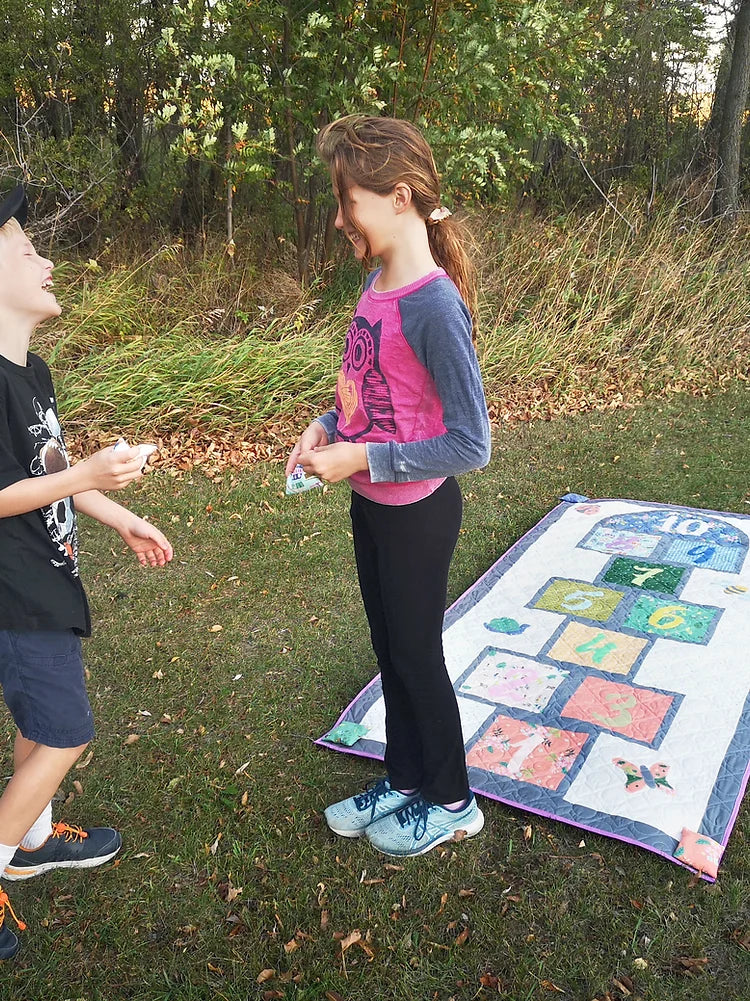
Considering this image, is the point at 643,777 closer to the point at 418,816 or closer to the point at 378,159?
the point at 418,816

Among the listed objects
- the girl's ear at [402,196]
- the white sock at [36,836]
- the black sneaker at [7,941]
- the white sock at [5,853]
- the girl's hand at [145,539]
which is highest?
the girl's ear at [402,196]

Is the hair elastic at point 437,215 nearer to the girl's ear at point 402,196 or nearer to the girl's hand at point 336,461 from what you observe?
the girl's ear at point 402,196

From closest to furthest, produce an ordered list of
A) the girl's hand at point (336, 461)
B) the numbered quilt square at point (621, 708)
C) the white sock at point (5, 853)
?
the girl's hand at point (336, 461), the white sock at point (5, 853), the numbered quilt square at point (621, 708)

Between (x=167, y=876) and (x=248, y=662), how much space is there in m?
1.07

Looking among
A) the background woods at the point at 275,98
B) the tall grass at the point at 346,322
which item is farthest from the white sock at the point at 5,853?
the background woods at the point at 275,98

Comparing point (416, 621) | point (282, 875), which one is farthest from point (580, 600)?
point (282, 875)

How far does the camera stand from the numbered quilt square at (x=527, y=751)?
8.18ft

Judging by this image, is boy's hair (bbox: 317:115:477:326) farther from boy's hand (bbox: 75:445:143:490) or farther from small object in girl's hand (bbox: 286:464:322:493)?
boy's hand (bbox: 75:445:143:490)

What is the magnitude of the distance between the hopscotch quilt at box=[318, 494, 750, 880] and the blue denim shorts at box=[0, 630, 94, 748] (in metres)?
1.07

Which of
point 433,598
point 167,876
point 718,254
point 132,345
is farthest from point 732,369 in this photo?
point 167,876

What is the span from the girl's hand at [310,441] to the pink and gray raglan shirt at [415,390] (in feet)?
0.58

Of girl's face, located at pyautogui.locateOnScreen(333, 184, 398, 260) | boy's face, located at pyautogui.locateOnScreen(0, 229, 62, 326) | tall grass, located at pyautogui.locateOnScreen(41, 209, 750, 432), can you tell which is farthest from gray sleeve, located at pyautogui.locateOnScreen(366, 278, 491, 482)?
tall grass, located at pyautogui.locateOnScreen(41, 209, 750, 432)

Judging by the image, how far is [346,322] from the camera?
6449mm

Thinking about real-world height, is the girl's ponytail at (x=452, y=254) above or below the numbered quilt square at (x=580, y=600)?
above
